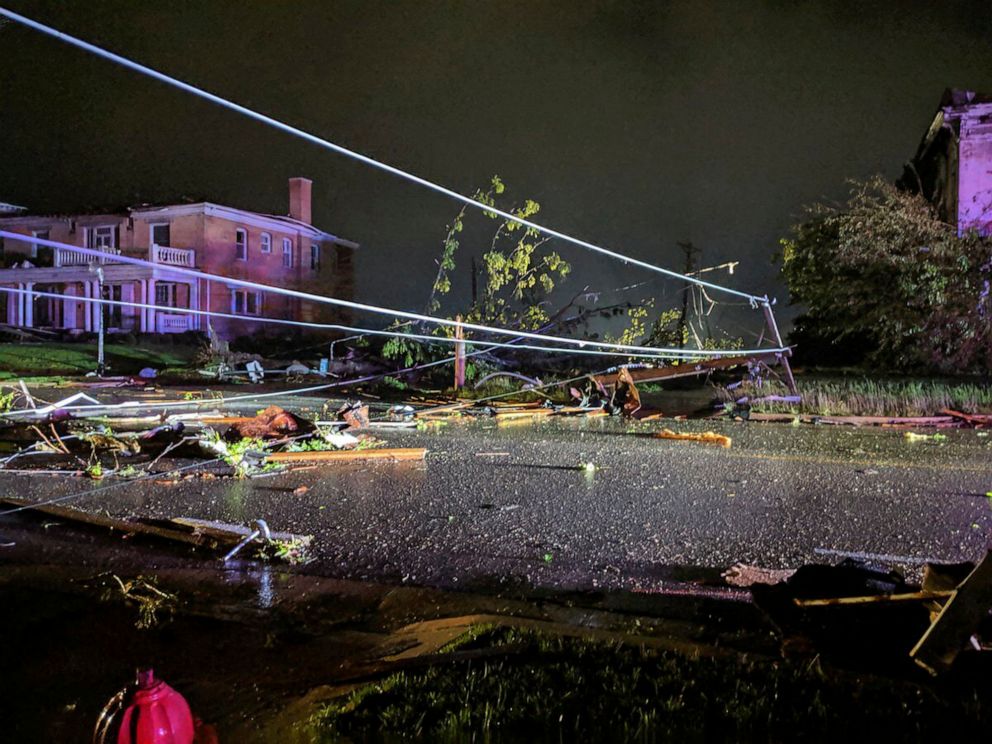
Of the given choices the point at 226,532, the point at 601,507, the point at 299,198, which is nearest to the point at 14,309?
the point at 299,198

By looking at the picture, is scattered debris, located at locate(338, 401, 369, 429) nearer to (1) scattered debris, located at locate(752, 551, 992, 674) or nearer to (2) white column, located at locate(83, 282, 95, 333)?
(1) scattered debris, located at locate(752, 551, 992, 674)

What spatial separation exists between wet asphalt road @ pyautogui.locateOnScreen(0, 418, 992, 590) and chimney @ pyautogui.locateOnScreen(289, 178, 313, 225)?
1176 inches

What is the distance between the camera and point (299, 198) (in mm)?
38375

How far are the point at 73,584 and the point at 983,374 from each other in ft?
63.7

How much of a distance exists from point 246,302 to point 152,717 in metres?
36.9

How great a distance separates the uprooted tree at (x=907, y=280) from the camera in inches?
667

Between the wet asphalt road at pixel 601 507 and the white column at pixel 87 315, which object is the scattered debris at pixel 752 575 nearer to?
the wet asphalt road at pixel 601 507

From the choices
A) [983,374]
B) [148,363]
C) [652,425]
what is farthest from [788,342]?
[148,363]

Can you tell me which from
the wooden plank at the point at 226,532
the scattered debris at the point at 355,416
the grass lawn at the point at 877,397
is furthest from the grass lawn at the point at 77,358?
the wooden plank at the point at 226,532

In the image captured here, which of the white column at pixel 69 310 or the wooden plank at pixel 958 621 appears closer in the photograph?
the wooden plank at pixel 958 621

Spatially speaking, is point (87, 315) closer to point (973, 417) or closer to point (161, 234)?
point (161, 234)

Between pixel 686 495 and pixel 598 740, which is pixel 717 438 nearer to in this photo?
pixel 686 495

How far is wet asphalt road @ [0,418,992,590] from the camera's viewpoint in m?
5.30

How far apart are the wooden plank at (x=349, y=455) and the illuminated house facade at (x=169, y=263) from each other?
26.3 metres
